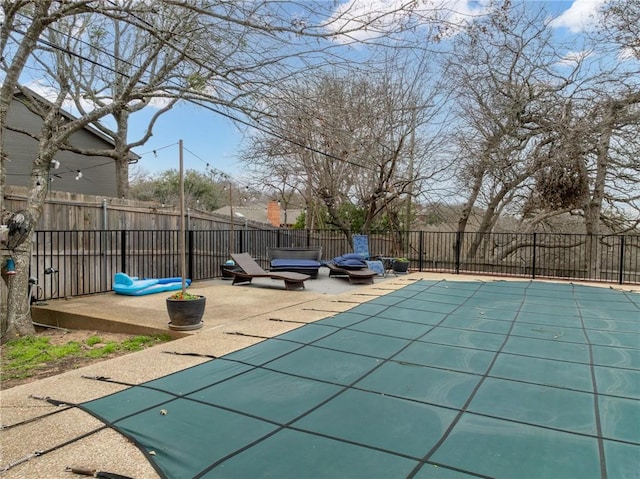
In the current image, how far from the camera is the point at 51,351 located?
4.56 meters

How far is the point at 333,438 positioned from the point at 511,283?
7795 millimetres

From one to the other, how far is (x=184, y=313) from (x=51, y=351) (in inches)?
58.5

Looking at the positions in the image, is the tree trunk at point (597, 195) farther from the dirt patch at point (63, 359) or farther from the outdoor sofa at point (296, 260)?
the dirt patch at point (63, 359)

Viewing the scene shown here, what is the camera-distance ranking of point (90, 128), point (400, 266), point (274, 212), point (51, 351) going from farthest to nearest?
1. point (274, 212)
2. point (90, 128)
3. point (400, 266)
4. point (51, 351)

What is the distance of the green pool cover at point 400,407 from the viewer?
205 centimetres

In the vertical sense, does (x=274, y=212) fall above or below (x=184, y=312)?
above

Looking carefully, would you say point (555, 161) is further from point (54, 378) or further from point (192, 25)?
point (54, 378)

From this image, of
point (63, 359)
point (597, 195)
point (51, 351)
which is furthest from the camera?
point (597, 195)

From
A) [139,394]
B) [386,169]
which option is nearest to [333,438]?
[139,394]

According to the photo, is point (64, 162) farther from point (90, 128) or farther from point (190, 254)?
point (190, 254)

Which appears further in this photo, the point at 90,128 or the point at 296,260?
the point at 90,128

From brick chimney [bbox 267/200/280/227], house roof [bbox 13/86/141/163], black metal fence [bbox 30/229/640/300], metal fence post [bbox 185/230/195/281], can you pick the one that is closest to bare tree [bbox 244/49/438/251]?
black metal fence [bbox 30/229/640/300]

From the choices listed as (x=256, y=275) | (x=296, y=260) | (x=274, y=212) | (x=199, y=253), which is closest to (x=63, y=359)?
(x=256, y=275)

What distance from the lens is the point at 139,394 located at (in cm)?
288
